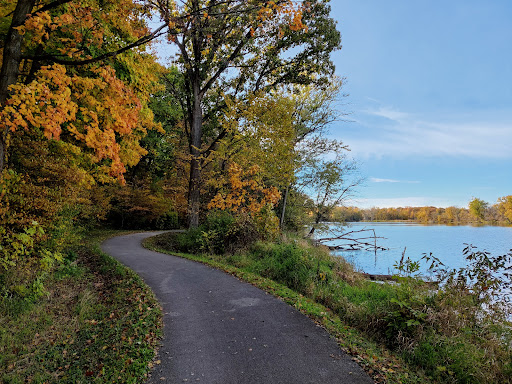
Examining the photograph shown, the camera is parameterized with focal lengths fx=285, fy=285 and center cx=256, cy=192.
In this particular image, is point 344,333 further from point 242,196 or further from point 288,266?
point 242,196

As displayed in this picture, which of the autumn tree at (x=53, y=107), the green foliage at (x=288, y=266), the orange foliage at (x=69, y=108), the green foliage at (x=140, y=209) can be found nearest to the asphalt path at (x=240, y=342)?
the green foliage at (x=288, y=266)

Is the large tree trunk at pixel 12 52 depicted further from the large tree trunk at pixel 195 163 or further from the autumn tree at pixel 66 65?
the large tree trunk at pixel 195 163

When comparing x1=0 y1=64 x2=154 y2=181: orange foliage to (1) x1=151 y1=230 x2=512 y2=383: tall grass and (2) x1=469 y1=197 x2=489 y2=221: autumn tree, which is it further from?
(2) x1=469 y1=197 x2=489 y2=221: autumn tree

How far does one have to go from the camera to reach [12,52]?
539 cm

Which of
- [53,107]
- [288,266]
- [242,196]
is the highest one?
[53,107]

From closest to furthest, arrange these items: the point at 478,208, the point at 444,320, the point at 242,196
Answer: the point at 444,320 < the point at 242,196 < the point at 478,208

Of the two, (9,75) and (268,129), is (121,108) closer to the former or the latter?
(9,75)

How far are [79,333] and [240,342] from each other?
9.33 feet

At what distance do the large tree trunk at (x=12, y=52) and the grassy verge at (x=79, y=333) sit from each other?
316 centimetres

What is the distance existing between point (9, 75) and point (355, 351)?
7.78 metres

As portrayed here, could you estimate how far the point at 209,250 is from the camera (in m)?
12.1

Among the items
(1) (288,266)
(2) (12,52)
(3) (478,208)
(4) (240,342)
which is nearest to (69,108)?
(2) (12,52)

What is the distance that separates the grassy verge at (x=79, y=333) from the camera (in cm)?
380

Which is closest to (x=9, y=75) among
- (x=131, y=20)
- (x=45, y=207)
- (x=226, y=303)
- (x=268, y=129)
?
(x=45, y=207)
